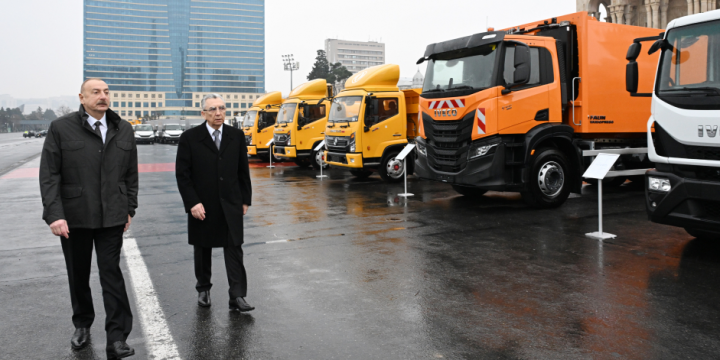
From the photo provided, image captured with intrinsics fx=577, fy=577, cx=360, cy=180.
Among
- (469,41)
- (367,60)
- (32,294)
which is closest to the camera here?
(32,294)

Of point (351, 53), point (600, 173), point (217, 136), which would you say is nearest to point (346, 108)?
point (600, 173)

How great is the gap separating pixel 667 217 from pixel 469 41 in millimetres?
4515

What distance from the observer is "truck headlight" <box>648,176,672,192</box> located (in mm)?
6434

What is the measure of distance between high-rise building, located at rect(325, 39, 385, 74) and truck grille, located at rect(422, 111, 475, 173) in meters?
182

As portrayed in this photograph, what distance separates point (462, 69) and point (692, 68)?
12.9ft

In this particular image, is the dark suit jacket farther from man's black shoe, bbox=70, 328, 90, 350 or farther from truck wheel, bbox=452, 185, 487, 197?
truck wheel, bbox=452, 185, 487, 197

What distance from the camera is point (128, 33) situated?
529 feet

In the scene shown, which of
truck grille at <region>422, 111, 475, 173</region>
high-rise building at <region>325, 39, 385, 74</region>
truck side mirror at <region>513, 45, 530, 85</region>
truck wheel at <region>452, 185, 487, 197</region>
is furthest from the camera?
high-rise building at <region>325, 39, 385, 74</region>

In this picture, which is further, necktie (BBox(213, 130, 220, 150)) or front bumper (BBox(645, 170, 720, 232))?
front bumper (BBox(645, 170, 720, 232))

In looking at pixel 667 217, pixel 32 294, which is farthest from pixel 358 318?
pixel 667 217

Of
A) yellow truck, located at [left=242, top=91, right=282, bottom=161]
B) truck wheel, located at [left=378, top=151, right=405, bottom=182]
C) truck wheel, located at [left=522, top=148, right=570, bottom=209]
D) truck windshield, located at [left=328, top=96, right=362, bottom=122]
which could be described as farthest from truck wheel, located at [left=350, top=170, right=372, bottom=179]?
yellow truck, located at [left=242, top=91, right=282, bottom=161]

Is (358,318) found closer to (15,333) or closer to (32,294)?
(15,333)

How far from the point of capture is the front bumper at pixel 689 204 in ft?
19.5

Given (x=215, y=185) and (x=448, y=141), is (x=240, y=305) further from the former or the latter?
(x=448, y=141)
